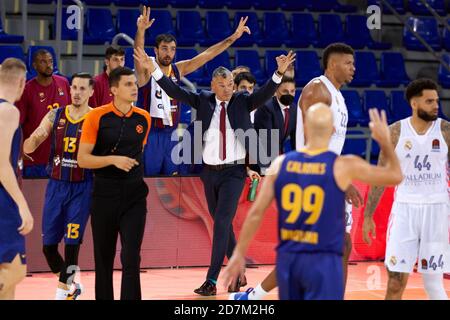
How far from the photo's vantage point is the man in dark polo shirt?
322 inches

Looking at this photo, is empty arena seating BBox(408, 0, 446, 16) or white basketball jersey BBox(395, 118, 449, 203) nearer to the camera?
white basketball jersey BBox(395, 118, 449, 203)

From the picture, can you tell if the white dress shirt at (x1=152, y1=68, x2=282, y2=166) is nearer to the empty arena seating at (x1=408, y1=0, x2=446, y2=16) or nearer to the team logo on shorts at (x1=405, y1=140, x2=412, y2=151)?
the team logo on shorts at (x1=405, y1=140, x2=412, y2=151)

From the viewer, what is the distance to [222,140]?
9.95 m

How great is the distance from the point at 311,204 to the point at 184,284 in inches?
190

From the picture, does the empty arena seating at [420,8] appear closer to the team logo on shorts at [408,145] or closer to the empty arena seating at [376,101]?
the empty arena seating at [376,101]

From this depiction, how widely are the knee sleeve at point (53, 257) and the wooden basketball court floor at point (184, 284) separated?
0.54m

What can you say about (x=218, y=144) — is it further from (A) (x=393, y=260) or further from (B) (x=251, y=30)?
(B) (x=251, y=30)

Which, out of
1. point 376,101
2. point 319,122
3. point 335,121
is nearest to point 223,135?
point 335,121

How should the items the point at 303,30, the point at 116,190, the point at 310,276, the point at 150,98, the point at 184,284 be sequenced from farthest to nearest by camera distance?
the point at 303,30
the point at 150,98
the point at 184,284
the point at 116,190
the point at 310,276

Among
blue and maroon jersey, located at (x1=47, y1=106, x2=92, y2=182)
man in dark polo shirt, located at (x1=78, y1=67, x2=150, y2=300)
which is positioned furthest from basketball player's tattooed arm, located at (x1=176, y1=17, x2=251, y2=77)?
man in dark polo shirt, located at (x1=78, y1=67, x2=150, y2=300)

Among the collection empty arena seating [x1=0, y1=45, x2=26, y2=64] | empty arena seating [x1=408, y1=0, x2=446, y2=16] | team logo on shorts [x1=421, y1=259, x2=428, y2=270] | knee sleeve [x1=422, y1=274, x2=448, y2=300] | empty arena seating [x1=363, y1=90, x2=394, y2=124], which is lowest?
knee sleeve [x1=422, y1=274, x2=448, y2=300]

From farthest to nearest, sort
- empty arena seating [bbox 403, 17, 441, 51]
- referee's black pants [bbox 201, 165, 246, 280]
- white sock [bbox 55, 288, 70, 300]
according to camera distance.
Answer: empty arena seating [bbox 403, 17, 441, 51] < referee's black pants [bbox 201, 165, 246, 280] < white sock [bbox 55, 288, 70, 300]

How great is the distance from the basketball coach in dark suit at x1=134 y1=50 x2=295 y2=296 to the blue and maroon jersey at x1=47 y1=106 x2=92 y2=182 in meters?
1.36

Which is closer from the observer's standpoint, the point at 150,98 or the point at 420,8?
the point at 150,98
